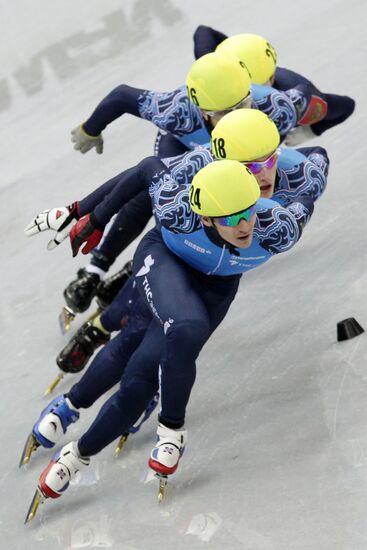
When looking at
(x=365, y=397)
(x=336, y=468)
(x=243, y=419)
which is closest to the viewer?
(x=336, y=468)

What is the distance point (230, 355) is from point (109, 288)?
1024 mm

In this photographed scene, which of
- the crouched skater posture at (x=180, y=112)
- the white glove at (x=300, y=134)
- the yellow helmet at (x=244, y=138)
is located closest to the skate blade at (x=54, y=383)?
the crouched skater posture at (x=180, y=112)

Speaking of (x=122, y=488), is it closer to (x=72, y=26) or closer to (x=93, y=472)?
(x=93, y=472)

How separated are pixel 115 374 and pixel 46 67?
Result: 18.9 ft

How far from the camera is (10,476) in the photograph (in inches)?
197

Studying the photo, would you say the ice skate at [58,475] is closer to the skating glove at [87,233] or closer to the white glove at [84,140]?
the skating glove at [87,233]

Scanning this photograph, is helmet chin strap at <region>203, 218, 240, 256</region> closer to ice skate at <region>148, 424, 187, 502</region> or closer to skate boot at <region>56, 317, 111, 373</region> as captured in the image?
ice skate at <region>148, 424, 187, 502</region>

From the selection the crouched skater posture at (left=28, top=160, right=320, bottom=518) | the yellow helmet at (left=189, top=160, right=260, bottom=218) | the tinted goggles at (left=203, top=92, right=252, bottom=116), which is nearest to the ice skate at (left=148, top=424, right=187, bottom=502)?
the crouched skater posture at (left=28, top=160, right=320, bottom=518)

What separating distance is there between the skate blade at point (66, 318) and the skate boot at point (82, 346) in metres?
0.33

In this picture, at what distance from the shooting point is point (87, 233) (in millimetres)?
4871

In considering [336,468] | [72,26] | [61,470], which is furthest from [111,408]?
[72,26]

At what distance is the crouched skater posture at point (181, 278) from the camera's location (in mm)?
4207

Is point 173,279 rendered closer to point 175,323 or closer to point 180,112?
point 175,323

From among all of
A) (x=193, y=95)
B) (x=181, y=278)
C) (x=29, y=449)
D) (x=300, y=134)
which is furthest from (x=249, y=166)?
(x=300, y=134)
